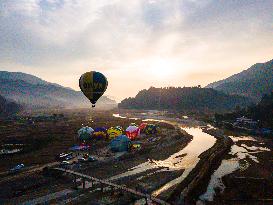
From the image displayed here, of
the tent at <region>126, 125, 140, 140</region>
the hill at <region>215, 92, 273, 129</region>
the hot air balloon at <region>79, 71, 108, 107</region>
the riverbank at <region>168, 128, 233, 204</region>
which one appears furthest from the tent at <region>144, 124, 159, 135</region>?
the hot air balloon at <region>79, 71, 108, 107</region>

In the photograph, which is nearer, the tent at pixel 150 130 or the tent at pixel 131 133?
the tent at pixel 131 133

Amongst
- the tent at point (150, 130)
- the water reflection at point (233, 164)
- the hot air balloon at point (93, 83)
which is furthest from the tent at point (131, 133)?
the hot air balloon at point (93, 83)

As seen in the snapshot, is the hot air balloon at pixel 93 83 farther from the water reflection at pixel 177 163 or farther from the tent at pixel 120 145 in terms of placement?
the water reflection at pixel 177 163

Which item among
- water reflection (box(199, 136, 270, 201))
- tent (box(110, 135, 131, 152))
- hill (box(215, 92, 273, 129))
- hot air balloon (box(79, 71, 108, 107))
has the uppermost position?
hot air balloon (box(79, 71, 108, 107))

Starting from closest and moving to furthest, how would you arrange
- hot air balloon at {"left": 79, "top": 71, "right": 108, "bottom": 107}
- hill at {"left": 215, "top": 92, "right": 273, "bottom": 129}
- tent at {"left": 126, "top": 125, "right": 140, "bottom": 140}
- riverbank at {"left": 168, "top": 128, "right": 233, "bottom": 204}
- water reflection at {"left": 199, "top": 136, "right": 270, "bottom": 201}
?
riverbank at {"left": 168, "top": 128, "right": 233, "bottom": 204} → water reflection at {"left": 199, "top": 136, "right": 270, "bottom": 201} → hot air balloon at {"left": 79, "top": 71, "right": 108, "bottom": 107} → tent at {"left": 126, "top": 125, "right": 140, "bottom": 140} → hill at {"left": 215, "top": 92, "right": 273, "bottom": 129}

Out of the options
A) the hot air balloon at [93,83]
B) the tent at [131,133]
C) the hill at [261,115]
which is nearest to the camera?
the hot air balloon at [93,83]

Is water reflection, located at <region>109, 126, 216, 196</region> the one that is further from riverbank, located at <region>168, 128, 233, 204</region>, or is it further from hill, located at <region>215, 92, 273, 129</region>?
hill, located at <region>215, 92, 273, 129</region>

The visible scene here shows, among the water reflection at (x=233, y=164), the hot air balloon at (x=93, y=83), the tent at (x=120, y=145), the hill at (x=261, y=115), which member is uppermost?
the hot air balloon at (x=93, y=83)

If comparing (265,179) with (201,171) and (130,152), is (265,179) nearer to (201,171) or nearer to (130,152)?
(201,171)

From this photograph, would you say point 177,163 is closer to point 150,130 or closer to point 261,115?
point 150,130

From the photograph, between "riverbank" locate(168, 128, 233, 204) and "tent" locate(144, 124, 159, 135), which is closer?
"riverbank" locate(168, 128, 233, 204)
